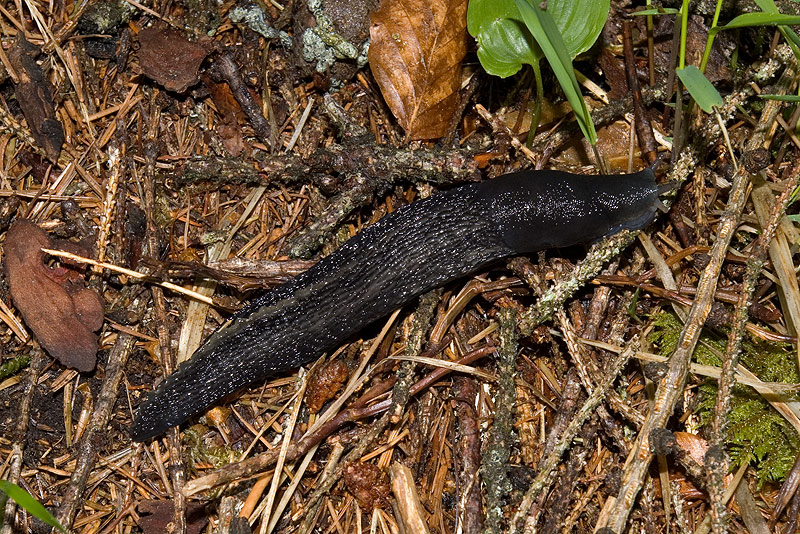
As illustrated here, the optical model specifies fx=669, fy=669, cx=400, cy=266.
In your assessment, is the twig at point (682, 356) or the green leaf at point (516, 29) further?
the green leaf at point (516, 29)

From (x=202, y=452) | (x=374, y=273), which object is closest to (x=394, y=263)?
(x=374, y=273)

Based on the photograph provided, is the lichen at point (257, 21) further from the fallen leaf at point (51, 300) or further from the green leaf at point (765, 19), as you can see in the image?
the green leaf at point (765, 19)

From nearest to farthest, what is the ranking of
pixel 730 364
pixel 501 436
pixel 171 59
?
pixel 730 364 < pixel 501 436 < pixel 171 59

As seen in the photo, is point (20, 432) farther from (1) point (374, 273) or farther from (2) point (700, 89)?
(2) point (700, 89)

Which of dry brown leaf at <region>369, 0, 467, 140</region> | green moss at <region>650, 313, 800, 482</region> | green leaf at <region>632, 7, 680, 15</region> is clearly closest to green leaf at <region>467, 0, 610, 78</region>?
dry brown leaf at <region>369, 0, 467, 140</region>

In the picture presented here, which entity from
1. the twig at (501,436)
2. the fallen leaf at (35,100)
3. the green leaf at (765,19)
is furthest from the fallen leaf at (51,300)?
the green leaf at (765,19)

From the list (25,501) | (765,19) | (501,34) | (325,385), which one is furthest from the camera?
(325,385)

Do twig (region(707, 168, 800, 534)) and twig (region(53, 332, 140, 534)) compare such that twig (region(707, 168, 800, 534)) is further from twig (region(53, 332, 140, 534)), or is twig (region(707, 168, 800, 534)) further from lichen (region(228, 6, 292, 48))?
twig (region(53, 332, 140, 534))
